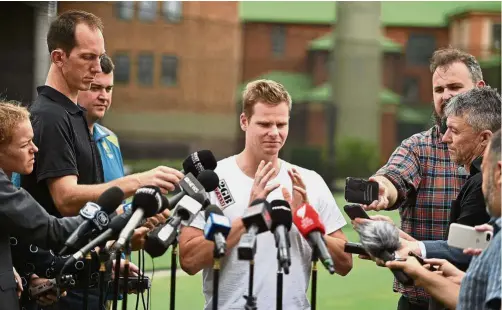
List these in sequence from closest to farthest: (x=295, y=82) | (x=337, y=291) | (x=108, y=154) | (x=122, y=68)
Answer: (x=108, y=154)
(x=337, y=291)
(x=122, y=68)
(x=295, y=82)

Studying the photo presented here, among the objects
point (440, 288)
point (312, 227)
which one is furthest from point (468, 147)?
point (312, 227)

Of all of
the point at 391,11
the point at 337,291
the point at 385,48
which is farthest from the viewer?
the point at 391,11

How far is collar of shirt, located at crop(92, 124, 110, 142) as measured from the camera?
5.05 metres

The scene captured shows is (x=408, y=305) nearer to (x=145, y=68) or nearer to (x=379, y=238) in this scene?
(x=379, y=238)

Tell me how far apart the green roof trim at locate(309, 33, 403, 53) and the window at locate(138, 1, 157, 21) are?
5422mm

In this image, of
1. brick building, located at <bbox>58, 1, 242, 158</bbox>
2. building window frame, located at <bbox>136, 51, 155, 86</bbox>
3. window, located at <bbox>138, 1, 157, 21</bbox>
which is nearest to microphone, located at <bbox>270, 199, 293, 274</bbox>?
brick building, located at <bbox>58, 1, 242, 158</bbox>

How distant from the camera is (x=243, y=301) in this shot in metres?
4.20

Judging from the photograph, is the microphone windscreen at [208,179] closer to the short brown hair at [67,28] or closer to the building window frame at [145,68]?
the short brown hair at [67,28]

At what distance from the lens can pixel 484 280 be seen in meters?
3.17

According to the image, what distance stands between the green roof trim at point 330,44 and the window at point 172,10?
15.8 feet

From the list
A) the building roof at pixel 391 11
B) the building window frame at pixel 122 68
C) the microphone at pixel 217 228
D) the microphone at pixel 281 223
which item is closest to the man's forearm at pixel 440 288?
the microphone at pixel 281 223

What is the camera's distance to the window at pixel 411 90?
85.6 ft

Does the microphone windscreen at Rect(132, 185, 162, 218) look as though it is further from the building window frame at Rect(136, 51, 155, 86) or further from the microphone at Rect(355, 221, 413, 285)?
the building window frame at Rect(136, 51, 155, 86)

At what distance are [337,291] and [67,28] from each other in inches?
260
